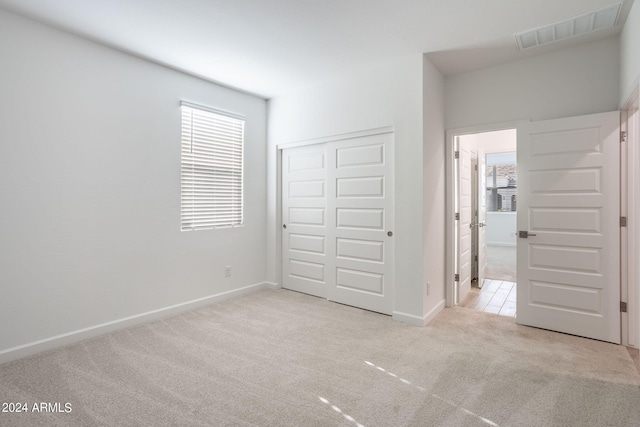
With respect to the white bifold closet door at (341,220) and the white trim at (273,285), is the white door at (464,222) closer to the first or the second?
the white bifold closet door at (341,220)

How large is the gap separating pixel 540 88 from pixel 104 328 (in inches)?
191

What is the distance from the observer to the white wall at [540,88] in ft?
9.80

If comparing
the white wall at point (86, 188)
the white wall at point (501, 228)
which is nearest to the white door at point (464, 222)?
the white wall at point (86, 188)

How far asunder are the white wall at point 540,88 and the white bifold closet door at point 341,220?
103 cm

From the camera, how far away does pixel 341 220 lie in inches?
158

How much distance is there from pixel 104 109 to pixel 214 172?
1.31 m

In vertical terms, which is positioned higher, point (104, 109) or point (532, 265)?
point (104, 109)

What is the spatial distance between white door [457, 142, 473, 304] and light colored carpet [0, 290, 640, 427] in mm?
847

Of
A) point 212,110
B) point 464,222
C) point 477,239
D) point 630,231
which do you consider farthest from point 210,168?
point 630,231

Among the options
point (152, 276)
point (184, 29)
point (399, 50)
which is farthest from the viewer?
point (152, 276)

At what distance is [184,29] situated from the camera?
279 cm

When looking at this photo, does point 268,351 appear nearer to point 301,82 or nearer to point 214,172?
point 214,172

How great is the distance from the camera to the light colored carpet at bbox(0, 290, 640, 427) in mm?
1919

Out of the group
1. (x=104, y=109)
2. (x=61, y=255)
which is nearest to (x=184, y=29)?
(x=104, y=109)
